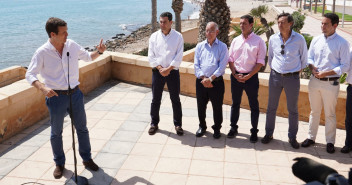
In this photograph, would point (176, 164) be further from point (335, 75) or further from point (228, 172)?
point (335, 75)

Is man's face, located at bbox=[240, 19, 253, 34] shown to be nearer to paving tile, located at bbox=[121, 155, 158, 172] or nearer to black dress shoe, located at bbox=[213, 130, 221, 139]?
black dress shoe, located at bbox=[213, 130, 221, 139]

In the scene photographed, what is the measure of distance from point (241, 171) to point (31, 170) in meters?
2.92

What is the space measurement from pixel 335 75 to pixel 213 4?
21.5 ft

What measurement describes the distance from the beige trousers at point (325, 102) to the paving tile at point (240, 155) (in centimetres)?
109

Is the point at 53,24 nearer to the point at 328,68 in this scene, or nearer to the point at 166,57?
the point at 166,57

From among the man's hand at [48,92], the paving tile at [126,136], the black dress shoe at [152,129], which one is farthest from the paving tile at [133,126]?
the man's hand at [48,92]

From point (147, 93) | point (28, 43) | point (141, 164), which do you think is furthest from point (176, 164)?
point (28, 43)

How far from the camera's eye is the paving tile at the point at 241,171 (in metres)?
4.45

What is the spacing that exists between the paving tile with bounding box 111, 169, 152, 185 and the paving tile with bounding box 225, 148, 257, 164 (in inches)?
49.2

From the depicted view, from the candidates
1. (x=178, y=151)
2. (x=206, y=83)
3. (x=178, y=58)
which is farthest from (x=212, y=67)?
(x=178, y=151)

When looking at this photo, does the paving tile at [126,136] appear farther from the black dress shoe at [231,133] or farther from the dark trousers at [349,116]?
the dark trousers at [349,116]

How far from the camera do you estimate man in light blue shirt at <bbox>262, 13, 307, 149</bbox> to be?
4934 millimetres

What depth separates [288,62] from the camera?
4969mm

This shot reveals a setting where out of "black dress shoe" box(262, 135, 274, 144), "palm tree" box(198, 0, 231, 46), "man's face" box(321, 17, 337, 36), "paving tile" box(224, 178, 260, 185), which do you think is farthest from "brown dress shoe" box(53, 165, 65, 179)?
"palm tree" box(198, 0, 231, 46)
